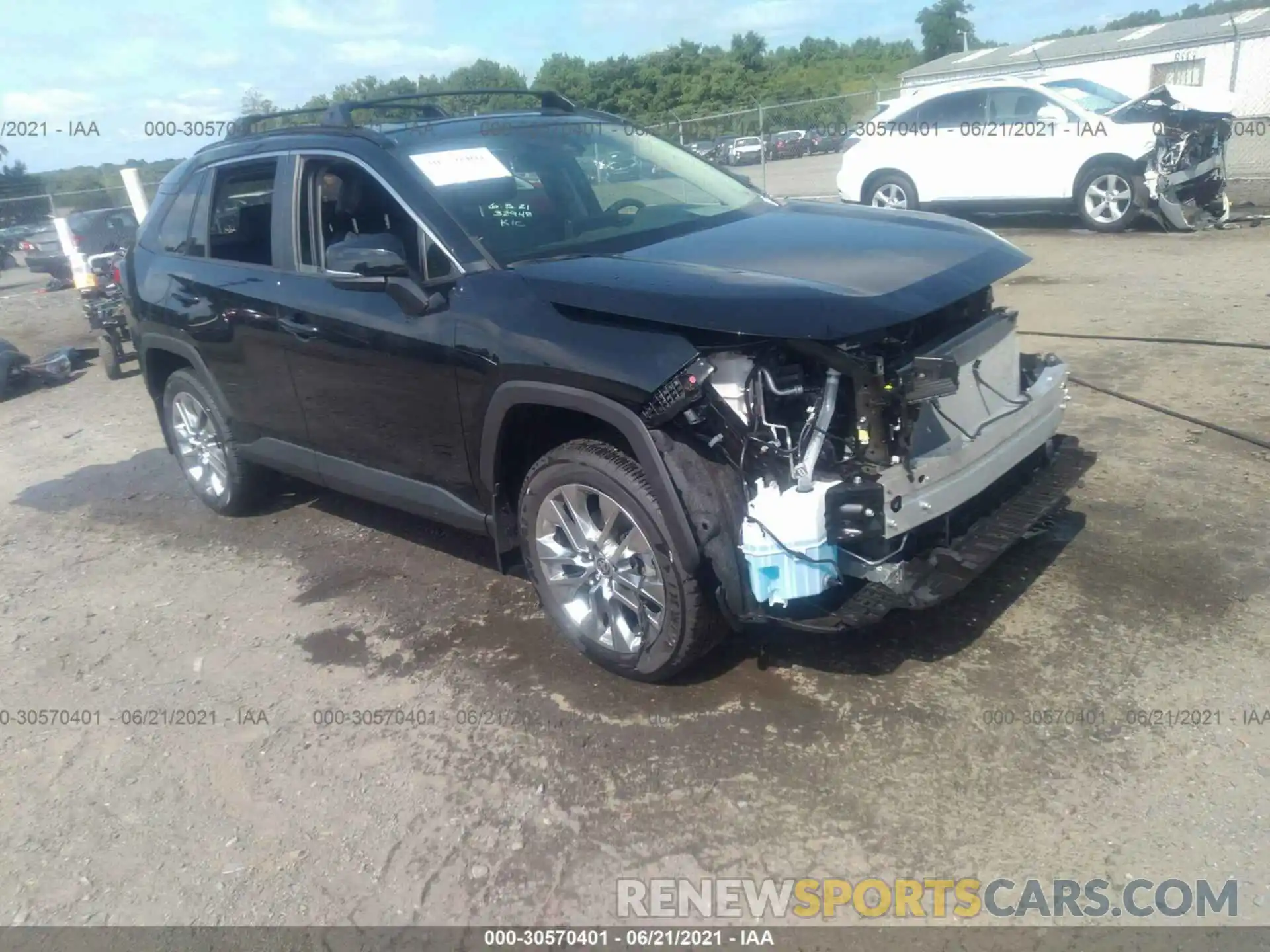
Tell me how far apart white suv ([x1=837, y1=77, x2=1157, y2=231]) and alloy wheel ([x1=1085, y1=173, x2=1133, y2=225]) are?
1 centimetres

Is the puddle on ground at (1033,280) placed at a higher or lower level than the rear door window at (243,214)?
lower

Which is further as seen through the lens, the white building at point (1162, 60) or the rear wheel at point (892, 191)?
the white building at point (1162, 60)

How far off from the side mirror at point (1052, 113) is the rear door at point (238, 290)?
10.6 meters

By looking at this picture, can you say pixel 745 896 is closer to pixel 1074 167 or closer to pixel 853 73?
pixel 1074 167

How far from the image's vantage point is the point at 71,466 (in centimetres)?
755

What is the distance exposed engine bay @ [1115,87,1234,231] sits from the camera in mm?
11633

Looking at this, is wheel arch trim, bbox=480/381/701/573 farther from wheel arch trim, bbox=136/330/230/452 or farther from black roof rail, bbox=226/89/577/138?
wheel arch trim, bbox=136/330/230/452

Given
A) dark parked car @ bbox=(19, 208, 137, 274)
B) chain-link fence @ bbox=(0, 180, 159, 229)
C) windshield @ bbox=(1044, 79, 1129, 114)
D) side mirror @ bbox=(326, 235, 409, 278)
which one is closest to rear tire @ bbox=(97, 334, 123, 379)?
dark parked car @ bbox=(19, 208, 137, 274)

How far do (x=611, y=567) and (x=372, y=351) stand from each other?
1425 mm

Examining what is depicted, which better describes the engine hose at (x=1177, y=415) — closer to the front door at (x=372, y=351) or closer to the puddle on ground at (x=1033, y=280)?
the puddle on ground at (x=1033, y=280)

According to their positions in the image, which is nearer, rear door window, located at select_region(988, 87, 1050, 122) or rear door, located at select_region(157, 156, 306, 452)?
rear door, located at select_region(157, 156, 306, 452)

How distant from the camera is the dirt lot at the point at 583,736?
288 cm

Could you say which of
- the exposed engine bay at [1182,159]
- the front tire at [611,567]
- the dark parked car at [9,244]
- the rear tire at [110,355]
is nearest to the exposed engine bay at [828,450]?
the front tire at [611,567]

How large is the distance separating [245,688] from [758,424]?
2393mm
